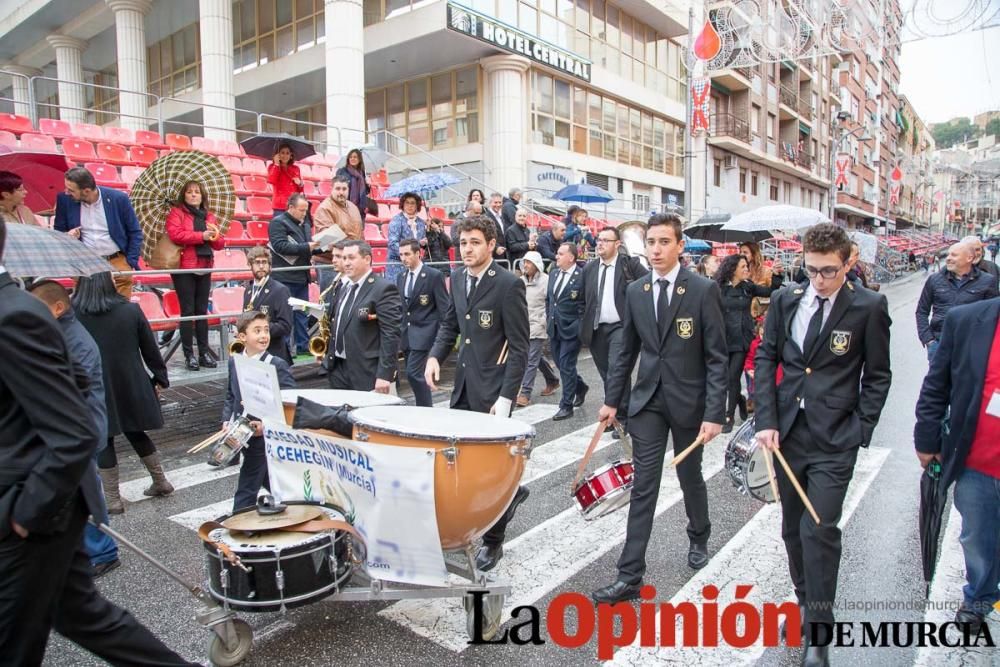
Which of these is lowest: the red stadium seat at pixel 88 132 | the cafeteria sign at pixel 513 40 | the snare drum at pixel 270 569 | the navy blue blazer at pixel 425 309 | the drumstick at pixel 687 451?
the snare drum at pixel 270 569

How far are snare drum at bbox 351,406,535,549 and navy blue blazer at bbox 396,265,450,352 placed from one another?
4231 millimetres

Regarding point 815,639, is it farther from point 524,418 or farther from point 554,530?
point 524,418

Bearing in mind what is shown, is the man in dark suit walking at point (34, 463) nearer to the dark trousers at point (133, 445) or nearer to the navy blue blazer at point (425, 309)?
the dark trousers at point (133, 445)

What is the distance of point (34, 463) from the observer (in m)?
2.16

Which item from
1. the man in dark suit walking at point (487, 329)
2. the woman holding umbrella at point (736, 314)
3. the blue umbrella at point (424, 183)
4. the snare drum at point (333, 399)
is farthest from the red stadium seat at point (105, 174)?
the woman holding umbrella at point (736, 314)

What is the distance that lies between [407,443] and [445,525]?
456 mm

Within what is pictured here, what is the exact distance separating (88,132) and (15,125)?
6.87ft

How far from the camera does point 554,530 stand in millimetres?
4918

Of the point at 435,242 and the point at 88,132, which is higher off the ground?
the point at 88,132

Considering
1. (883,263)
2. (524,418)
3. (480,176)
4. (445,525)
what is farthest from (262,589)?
(883,263)

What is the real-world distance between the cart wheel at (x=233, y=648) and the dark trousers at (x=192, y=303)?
18.5 ft

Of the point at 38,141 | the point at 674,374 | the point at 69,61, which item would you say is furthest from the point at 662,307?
the point at 69,61

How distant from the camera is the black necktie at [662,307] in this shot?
166 inches

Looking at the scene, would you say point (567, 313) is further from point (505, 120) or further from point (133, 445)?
point (505, 120)
